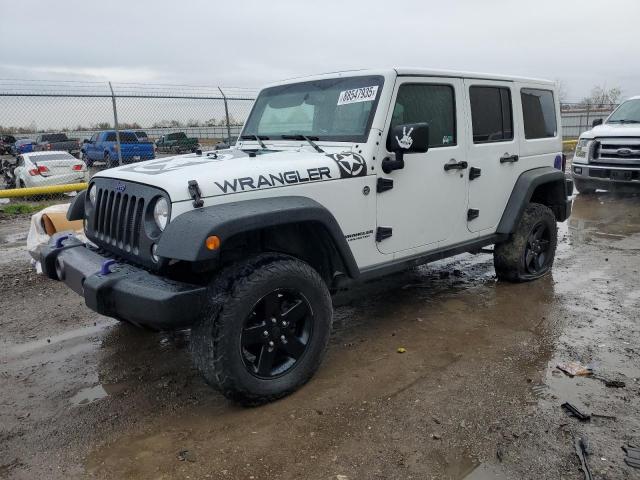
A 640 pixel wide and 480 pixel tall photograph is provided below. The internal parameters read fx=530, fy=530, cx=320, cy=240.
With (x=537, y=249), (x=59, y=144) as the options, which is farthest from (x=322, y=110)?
(x=59, y=144)

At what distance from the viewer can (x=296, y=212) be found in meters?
3.05

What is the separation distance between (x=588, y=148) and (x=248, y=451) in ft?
30.5

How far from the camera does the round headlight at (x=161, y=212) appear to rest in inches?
115

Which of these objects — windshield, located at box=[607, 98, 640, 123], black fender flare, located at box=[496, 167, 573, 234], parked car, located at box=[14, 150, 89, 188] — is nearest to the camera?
black fender flare, located at box=[496, 167, 573, 234]

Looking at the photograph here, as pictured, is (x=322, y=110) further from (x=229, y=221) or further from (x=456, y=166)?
(x=229, y=221)

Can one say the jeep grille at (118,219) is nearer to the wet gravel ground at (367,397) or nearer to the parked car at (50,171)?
the wet gravel ground at (367,397)

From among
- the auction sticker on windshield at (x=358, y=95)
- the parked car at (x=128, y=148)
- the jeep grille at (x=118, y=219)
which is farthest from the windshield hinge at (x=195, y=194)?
the parked car at (x=128, y=148)

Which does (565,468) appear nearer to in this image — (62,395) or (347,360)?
(347,360)

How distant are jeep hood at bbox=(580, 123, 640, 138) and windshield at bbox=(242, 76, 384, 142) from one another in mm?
7308

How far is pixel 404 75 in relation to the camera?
12.7ft

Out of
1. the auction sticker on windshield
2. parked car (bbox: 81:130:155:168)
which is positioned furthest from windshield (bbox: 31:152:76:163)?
the auction sticker on windshield

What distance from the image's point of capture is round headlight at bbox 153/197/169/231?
9.59 feet

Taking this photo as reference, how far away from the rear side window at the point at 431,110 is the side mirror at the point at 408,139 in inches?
9.0

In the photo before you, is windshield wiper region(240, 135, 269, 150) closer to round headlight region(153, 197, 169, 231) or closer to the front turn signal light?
round headlight region(153, 197, 169, 231)
